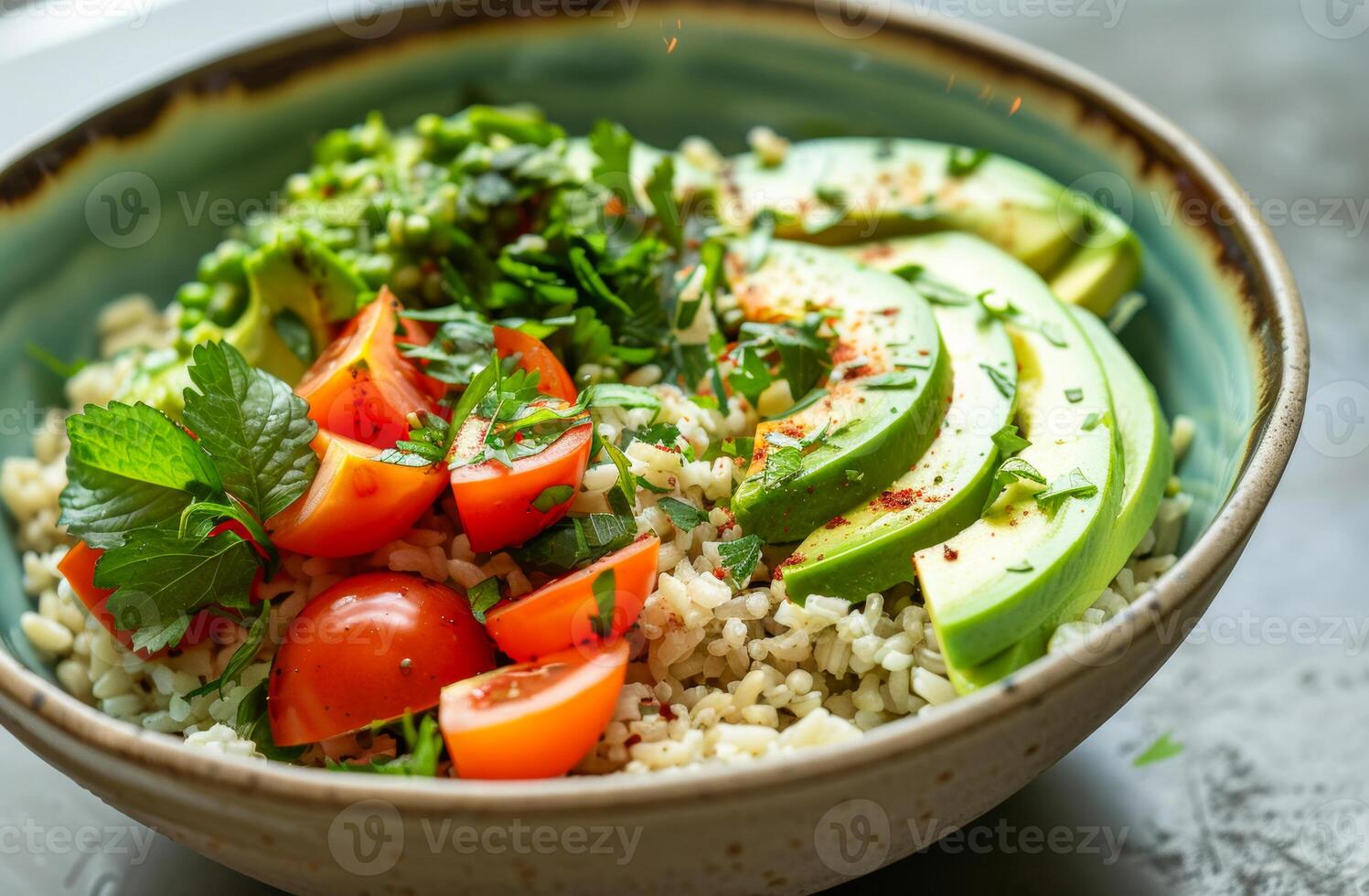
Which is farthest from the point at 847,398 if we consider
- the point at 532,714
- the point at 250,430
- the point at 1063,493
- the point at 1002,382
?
the point at 250,430

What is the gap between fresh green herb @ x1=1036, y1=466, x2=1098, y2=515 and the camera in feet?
6.20

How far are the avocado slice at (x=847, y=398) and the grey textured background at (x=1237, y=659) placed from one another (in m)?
0.64

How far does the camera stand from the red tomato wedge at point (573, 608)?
1842 millimetres

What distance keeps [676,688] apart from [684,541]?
245 mm

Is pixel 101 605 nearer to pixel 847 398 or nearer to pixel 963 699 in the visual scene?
pixel 847 398

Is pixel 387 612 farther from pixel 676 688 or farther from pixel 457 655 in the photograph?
pixel 676 688

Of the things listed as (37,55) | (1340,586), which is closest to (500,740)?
(1340,586)

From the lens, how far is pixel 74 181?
106 inches

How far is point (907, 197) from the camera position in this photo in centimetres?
268

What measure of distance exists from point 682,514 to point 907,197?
1.03 meters

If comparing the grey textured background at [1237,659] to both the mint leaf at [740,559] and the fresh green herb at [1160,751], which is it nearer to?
the fresh green herb at [1160,751]

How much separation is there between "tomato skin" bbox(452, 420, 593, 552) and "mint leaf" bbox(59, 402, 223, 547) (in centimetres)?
42

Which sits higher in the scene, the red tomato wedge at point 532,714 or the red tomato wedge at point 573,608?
the red tomato wedge at point 573,608

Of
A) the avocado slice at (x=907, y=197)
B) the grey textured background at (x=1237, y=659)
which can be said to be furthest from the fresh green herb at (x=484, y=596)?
the avocado slice at (x=907, y=197)
